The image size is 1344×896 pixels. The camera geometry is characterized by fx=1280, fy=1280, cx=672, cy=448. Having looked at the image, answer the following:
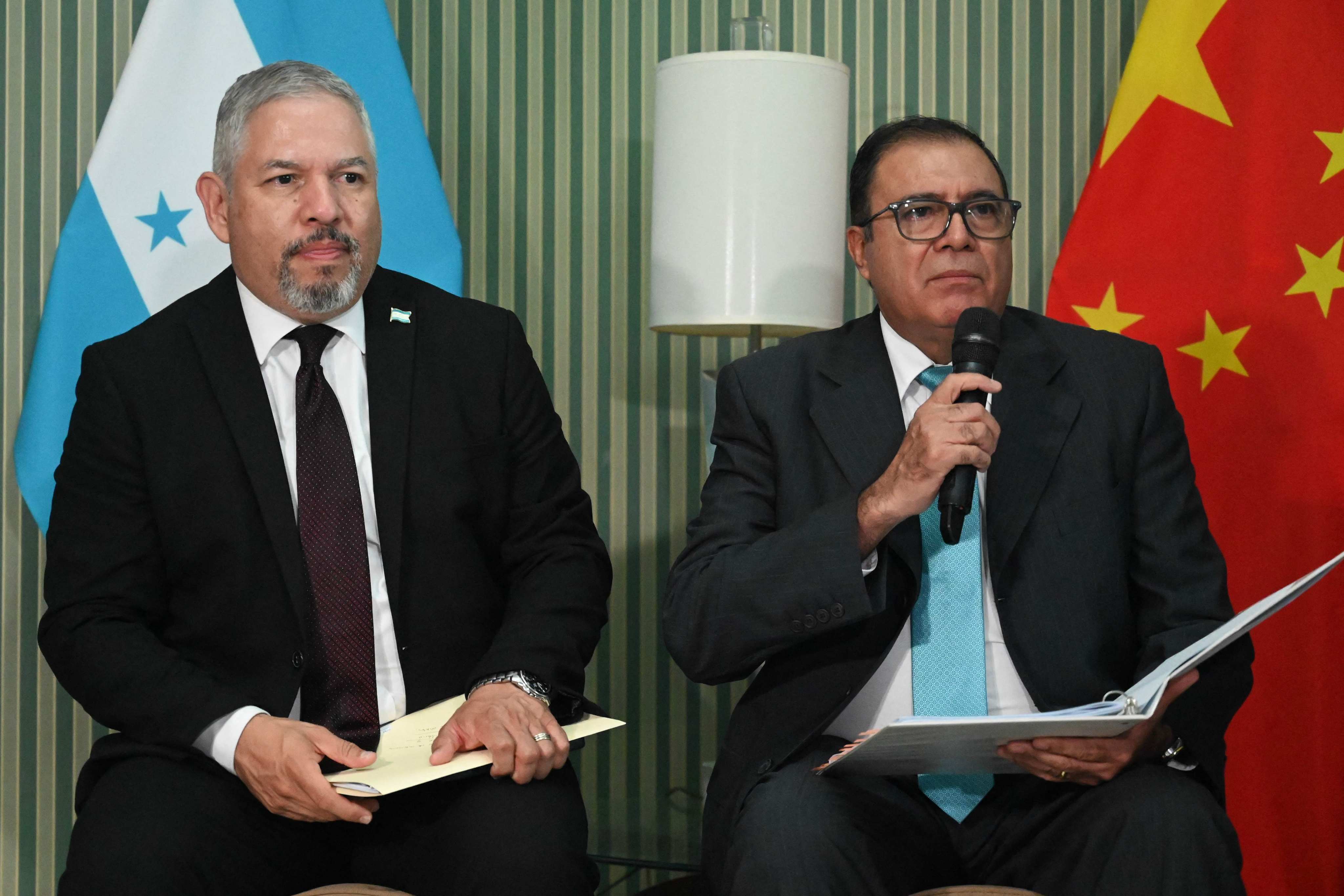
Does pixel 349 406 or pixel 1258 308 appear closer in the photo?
pixel 349 406

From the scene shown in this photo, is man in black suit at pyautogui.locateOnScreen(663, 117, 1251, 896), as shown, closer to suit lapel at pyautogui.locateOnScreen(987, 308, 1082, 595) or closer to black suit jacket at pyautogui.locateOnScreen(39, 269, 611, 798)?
suit lapel at pyautogui.locateOnScreen(987, 308, 1082, 595)

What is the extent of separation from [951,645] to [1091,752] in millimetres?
277

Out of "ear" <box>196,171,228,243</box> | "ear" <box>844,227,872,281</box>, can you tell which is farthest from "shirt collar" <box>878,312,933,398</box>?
"ear" <box>196,171,228,243</box>

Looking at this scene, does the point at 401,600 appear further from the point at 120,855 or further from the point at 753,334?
the point at 753,334

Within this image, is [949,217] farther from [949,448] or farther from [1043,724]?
[1043,724]

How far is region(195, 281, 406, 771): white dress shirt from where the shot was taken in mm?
1843

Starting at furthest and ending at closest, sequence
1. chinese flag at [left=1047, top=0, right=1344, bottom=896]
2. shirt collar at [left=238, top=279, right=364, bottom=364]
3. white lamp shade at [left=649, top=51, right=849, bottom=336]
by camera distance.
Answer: chinese flag at [left=1047, top=0, right=1344, bottom=896] < white lamp shade at [left=649, top=51, right=849, bottom=336] < shirt collar at [left=238, top=279, right=364, bottom=364]

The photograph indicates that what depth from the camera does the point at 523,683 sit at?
1.73m

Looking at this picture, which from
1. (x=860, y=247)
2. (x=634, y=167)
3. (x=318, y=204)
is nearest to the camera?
(x=318, y=204)

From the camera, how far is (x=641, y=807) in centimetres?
272

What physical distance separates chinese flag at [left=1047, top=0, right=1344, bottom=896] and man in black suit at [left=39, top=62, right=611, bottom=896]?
1.42m

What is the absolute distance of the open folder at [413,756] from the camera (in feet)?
4.84

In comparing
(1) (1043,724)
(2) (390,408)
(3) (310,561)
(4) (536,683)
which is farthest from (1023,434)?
(3) (310,561)

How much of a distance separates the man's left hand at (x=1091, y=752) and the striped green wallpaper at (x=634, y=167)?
159 centimetres
